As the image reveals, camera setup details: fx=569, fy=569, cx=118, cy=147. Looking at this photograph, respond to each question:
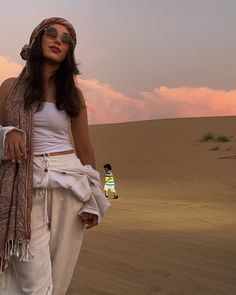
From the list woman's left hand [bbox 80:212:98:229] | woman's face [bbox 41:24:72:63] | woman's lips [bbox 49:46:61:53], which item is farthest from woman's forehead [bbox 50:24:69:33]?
woman's left hand [bbox 80:212:98:229]

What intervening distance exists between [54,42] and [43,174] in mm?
778

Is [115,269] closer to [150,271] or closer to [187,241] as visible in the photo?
[150,271]

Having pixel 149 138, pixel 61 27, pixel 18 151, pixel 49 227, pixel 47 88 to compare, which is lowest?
pixel 149 138

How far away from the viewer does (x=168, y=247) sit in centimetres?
721

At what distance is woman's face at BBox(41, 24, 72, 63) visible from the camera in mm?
3322

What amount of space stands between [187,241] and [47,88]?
4.78m

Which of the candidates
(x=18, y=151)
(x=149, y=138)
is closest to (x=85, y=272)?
(x=18, y=151)

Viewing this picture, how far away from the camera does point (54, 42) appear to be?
10.9 ft

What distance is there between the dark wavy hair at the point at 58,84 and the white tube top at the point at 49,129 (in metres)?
0.04

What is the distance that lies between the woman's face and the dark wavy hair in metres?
0.04

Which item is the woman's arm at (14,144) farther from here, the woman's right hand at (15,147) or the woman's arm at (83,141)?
the woman's arm at (83,141)

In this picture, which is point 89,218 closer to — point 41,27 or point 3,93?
point 3,93

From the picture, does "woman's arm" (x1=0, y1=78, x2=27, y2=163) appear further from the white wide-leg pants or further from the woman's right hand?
the white wide-leg pants

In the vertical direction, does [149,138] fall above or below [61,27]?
below
